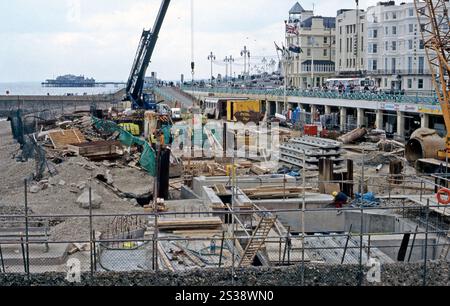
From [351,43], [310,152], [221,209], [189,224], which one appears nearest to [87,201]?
[221,209]

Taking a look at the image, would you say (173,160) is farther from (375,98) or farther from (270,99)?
(270,99)

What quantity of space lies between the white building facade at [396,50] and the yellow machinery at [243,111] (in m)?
13.3

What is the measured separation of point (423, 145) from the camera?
30.4 meters

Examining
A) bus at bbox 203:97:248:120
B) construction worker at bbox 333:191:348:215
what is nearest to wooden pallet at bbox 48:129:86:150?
construction worker at bbox 333:191:348:215

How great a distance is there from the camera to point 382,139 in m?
39.8

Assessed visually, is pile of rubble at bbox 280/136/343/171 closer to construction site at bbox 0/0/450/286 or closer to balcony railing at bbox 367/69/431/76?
construction site at bbox 0/0/450/286

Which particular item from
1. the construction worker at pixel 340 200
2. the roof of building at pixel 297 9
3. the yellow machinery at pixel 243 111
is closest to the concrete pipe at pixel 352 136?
the yellow machinery at pixel 243 111

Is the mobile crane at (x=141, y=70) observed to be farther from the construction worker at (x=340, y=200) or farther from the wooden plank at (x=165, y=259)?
the wooden plank at (x=165, y=259)

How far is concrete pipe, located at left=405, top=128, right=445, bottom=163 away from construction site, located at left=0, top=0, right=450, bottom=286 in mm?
61

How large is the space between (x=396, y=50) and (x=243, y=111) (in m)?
19.4

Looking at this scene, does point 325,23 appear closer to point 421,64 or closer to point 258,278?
point 421,64

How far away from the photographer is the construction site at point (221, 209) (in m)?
13.3

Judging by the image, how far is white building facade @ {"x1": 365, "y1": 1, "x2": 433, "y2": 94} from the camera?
59.4 meters

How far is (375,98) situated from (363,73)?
2606 cm
